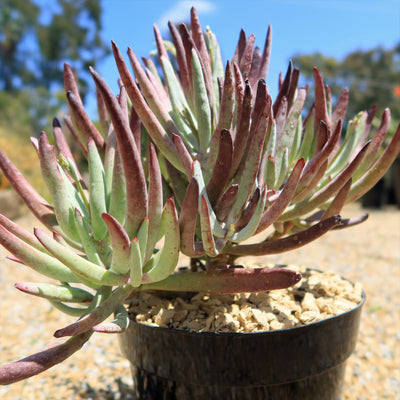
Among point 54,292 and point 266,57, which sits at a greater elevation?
point 266,57

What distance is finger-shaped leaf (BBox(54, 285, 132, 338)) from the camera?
2.60 feet

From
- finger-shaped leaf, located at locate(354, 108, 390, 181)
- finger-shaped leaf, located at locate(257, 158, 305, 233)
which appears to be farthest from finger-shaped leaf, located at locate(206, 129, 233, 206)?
finger-shaped leaf, located at locate(354, 108, 390, 181)

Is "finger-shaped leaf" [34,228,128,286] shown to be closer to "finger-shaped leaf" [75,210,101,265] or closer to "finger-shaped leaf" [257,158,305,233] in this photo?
"finger-shaped leaf" [75,210,101,265]

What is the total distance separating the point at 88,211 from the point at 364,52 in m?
18.8

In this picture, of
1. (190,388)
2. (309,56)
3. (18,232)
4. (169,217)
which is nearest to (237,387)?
(190,388)

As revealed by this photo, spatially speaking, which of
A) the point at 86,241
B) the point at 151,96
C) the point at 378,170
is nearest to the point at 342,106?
the point at 378,170

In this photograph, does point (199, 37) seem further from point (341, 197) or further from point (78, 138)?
point (341, 197)

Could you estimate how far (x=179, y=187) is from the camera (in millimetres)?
1067

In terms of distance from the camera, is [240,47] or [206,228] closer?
[206,228]

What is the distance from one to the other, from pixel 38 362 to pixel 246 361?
0.43 metres

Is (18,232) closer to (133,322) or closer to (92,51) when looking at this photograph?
(133,322)

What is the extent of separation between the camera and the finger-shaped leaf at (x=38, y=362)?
775 millimetres

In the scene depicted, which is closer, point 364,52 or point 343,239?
point 343,239

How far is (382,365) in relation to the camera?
187cm
